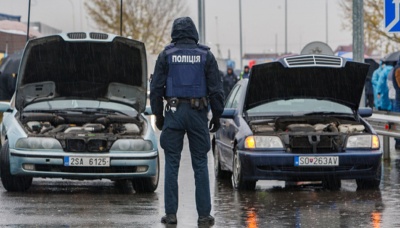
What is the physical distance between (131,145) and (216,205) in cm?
166

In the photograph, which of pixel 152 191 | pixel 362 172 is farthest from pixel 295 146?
pixel 152 191

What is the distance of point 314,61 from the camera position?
1512 cm

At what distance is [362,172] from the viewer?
14602mm

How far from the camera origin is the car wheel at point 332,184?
15.2 meters

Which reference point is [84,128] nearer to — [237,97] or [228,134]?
[228,134]

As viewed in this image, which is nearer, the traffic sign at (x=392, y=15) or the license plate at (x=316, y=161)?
the license plate at (x=316, y=161)

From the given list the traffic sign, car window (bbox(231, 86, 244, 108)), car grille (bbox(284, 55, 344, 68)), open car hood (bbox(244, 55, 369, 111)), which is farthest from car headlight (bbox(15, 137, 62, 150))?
the traffic sign

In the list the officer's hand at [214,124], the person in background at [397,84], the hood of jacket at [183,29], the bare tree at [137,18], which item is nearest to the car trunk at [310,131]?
the officer's hand at [214,124]

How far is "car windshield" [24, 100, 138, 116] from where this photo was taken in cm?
1527

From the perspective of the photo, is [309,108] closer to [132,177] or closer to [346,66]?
[346,66]

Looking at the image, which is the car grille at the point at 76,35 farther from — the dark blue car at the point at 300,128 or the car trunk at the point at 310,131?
the car trunk at the point at 310,131

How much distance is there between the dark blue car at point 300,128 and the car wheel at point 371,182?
0.01 meters

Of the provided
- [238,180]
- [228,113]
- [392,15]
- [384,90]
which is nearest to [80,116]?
[228,113]

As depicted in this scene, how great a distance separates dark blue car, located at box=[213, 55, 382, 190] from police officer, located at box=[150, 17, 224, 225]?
3.47 meters
